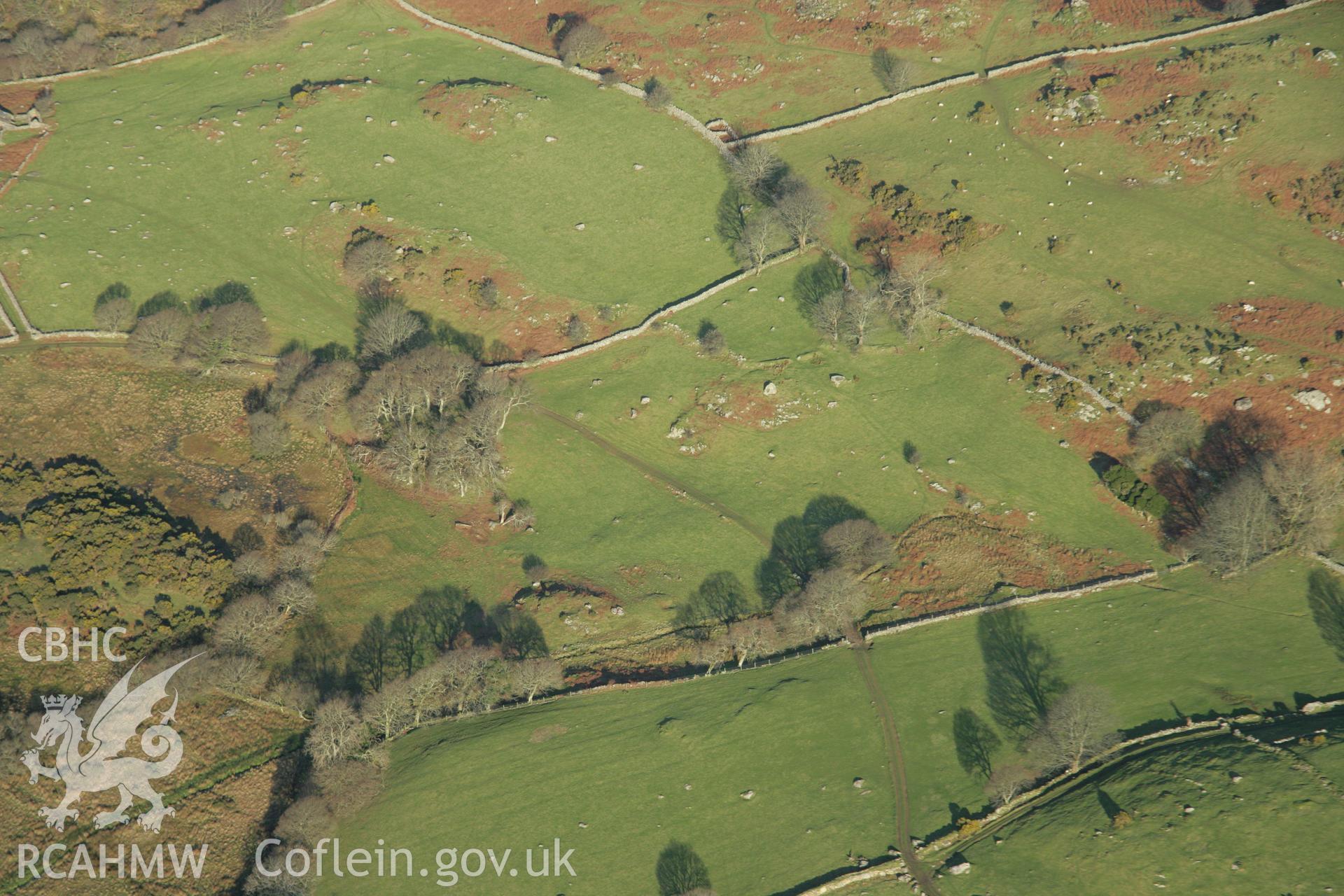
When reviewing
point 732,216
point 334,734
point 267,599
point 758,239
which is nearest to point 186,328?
point 267,599

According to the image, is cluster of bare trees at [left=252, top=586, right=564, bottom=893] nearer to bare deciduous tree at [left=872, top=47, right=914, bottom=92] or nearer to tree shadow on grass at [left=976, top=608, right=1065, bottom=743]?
tree shadow on grass at [left=976, top=608, right=1065, bottom=743]

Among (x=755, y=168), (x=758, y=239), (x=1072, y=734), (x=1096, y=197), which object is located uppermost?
(x=755, y=168)

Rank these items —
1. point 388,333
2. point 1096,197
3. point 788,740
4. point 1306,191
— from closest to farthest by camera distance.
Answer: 1. point 788,740
2. point 388,333
3. point 1306,191
4. point 1096,197

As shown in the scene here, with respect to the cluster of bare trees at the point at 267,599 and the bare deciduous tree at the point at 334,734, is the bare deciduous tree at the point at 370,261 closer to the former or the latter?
the cluster of bare trees at the point at 267,599

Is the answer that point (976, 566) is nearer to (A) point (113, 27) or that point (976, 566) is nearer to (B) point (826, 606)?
(B) point (826, 606)

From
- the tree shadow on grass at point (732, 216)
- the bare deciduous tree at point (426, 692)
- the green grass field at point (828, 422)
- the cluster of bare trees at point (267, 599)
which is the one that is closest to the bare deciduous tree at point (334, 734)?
the bare deciduous tree at point (426, 692)

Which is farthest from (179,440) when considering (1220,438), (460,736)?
(1220,438)

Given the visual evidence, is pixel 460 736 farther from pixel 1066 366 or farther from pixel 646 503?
pixel 1066 366

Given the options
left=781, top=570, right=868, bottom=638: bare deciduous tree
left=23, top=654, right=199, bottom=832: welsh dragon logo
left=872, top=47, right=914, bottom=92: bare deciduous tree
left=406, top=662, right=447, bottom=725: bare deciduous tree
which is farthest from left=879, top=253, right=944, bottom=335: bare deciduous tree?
left=23, top=654, right=199, bottom=832: welsh dragon logo
